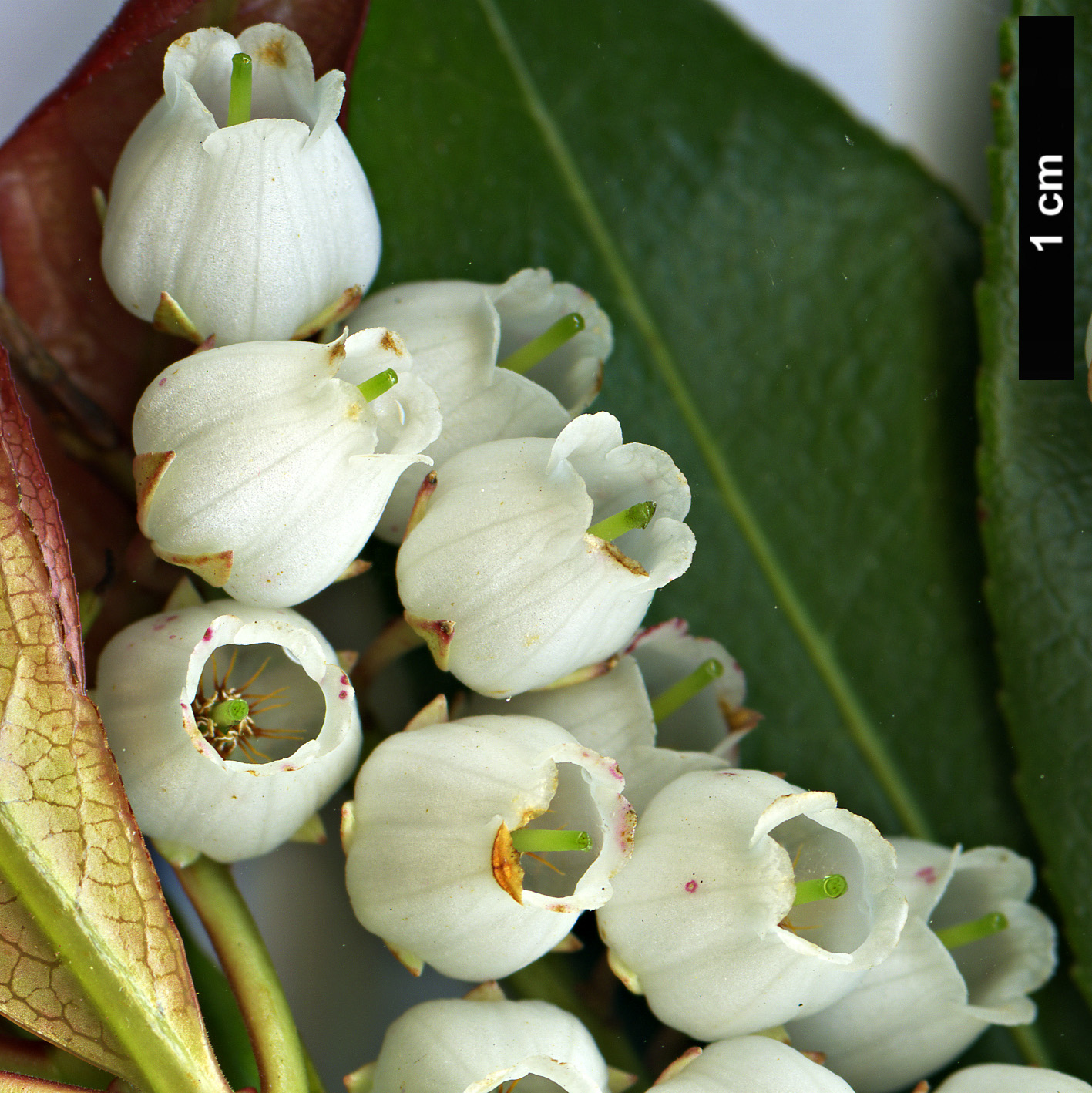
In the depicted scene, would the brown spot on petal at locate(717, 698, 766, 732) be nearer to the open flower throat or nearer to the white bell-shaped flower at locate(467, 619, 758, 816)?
the white bell-shaped flower at locate(467, 619, 758, 816)

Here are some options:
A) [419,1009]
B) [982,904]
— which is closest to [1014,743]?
[982,904]

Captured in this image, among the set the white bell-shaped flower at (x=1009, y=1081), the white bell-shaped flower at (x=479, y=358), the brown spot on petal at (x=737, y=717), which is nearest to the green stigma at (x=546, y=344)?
the white bell-shaped flower at (x=479, y=358)

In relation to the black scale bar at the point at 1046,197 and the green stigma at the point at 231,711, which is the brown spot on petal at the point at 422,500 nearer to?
the green stigma at the point at 231,711

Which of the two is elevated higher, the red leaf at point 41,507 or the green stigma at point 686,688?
the red leaf at point 41,507

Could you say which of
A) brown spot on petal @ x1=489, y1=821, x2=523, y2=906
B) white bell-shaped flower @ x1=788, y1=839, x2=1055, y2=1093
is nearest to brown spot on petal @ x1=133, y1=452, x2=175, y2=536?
brown spot on petal @ x1=489, y1=821, x2=523, y2=906

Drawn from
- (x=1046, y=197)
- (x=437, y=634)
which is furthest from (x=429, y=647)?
(x=1046, y=197)

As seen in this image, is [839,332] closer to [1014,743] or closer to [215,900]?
[1014,743]

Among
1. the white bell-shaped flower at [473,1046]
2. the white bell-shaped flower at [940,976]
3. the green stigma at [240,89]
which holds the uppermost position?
the green stigma at [240,89]
